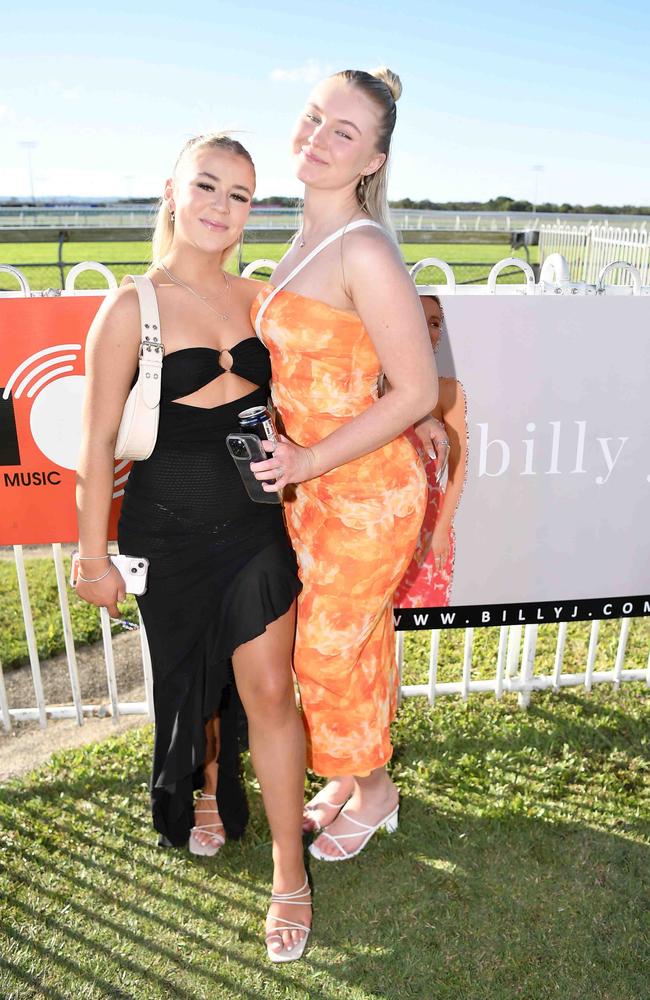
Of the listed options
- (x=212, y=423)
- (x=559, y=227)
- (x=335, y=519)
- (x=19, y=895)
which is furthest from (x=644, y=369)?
(x=559, y=227)

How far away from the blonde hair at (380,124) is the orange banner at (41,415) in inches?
52.4

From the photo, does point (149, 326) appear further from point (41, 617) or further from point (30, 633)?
point (41, 617)

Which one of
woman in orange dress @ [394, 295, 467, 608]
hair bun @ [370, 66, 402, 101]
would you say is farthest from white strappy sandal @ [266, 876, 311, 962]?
hair bun @ [370, 66, 402, 101]

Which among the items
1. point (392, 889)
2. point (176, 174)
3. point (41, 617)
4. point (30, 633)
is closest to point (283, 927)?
point (392, 889)

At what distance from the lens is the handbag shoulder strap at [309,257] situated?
250 cm

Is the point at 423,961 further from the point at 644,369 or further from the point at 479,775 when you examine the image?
the point at 644,369

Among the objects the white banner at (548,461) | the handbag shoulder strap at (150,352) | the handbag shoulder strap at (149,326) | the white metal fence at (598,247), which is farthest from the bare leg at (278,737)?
the white metal fence at (598,247)

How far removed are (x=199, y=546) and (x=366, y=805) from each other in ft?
4.79

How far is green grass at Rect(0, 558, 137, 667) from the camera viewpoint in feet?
16.1

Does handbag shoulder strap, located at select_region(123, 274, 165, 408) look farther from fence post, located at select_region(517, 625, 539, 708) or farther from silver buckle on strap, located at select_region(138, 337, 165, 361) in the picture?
fence post, located at select_region(517, 625, 539, 708)

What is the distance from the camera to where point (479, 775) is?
3.84 m

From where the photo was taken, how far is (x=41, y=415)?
11.6 feet

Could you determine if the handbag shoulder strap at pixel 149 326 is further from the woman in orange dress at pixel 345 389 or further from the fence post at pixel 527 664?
the fence post at pixel 527 664

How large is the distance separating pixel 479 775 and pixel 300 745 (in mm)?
1349
